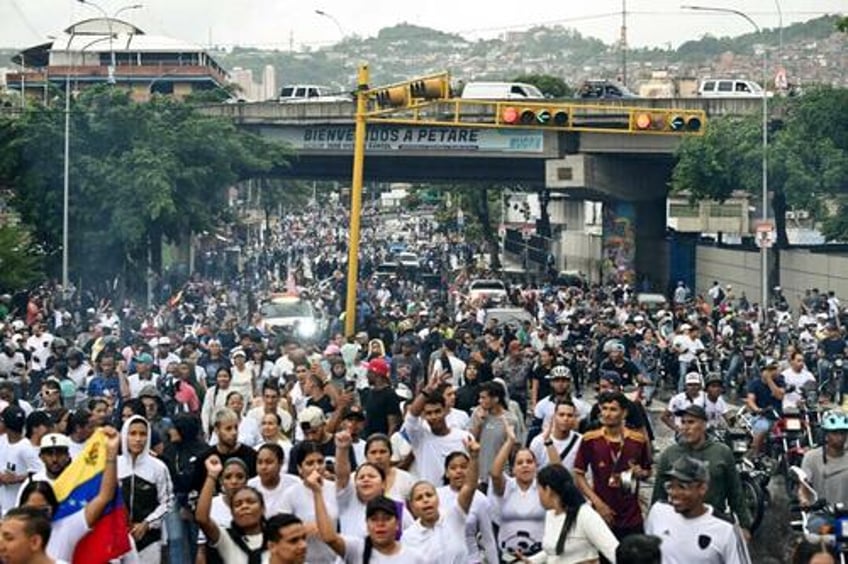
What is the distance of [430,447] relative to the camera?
13555 mm

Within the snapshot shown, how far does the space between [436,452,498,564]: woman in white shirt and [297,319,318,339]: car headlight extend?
78.6ft

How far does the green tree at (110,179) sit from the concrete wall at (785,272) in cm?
1402

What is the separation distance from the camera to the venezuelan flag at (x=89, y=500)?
35.8 ft

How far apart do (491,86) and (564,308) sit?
2645 cm

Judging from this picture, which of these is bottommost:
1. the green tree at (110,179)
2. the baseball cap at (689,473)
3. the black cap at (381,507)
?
the black cap at (381,507)

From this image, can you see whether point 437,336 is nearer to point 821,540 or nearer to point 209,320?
point 209,320

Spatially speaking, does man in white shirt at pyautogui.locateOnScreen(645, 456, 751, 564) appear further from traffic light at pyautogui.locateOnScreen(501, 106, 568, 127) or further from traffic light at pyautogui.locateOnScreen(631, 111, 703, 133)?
traffic light at pyautogui.locateOnScreen(631, 111, 703, 133)

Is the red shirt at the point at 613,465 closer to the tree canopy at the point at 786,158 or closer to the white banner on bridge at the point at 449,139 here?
the tree canopy at the point at 786,158

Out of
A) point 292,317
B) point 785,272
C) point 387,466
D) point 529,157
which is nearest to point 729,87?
point 529,157

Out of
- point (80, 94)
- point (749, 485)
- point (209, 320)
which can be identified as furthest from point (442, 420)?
point (80, 94)

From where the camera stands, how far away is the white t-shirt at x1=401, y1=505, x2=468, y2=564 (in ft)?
33.4

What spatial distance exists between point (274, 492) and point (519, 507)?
140 cm

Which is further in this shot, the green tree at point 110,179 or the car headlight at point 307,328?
the green tree at point 110,179

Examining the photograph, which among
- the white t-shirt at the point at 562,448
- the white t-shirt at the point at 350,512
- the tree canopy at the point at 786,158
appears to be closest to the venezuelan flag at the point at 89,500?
the white t-shirt at the point at 350,512
